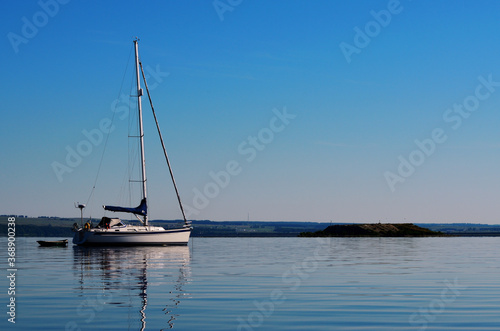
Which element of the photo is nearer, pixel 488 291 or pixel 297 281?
pixel 488 291

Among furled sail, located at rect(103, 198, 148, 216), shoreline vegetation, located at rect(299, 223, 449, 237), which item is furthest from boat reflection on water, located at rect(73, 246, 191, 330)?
shoreline vegetation, located at rect(299, 223, 449, 237)

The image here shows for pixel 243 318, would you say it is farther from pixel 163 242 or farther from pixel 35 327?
pixel 163 242

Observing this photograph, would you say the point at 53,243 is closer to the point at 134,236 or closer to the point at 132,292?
the point at 134,236

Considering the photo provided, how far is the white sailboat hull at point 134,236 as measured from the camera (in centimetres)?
7794

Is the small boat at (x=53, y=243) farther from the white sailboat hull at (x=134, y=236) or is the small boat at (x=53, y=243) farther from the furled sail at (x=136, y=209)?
the furled sail at (x=136, y=209)

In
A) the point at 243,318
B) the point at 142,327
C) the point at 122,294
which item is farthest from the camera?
the point at 122,294

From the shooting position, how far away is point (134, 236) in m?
77.9

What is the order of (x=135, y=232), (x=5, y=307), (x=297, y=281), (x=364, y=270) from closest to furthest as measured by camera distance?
(x=5, y=307) < (x=297, y=281) < (x=364, y=270) < (x=135, y=232)

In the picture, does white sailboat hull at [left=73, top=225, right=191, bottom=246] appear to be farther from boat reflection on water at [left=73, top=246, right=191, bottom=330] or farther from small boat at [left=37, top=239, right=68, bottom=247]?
boat reflection on water at [left=73, top=246, right=191, bottom=330]

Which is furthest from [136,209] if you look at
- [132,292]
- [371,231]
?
[371,231]

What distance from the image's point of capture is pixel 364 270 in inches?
1622

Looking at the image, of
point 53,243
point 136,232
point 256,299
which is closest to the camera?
point 256,299

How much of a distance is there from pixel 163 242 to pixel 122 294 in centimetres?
5282

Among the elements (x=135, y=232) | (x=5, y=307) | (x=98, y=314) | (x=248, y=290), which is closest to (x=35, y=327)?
(x=98, y=314)
